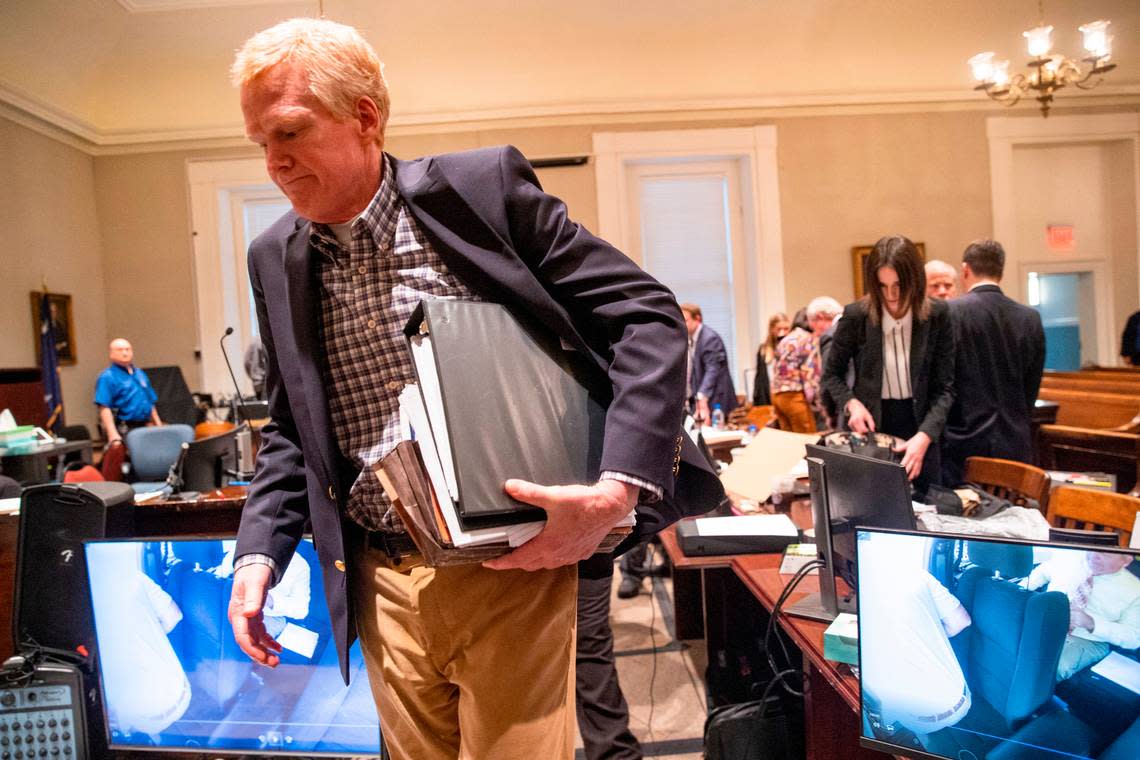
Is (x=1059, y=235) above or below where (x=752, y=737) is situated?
above

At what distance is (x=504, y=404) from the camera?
860 mm

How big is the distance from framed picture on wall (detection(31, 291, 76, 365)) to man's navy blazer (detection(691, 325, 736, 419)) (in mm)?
6250

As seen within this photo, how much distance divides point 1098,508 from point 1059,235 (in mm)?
8380

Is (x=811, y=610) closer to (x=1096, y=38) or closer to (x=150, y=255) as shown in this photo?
(x=1096, y=38)

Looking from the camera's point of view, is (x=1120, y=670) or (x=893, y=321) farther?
(x=893, y=321)

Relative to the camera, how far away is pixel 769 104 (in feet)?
27.7

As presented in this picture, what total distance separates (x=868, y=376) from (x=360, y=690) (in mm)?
2412

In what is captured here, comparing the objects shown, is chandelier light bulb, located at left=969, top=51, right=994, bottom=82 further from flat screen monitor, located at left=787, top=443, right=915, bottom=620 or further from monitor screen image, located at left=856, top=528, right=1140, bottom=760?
monitor screen image, located at left=856, top=528, right=1140, bottom=760

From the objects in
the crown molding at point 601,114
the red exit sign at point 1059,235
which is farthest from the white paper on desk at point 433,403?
the red exit sign at point 1059,235

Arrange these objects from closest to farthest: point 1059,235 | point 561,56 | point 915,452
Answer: point 915,452 < point 561,56 < point 1059,235

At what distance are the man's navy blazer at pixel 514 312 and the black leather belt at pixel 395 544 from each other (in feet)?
0.17

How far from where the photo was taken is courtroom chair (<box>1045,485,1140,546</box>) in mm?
1999

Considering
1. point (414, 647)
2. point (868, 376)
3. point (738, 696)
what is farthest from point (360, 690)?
point (868, 376)

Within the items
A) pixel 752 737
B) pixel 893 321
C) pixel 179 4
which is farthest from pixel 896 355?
pixel 179 4
